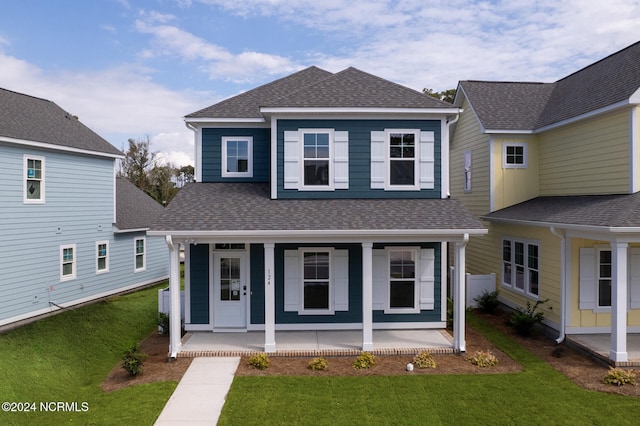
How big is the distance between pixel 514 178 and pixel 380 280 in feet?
22.8

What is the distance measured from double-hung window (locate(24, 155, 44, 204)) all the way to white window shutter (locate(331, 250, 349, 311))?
10.4 m

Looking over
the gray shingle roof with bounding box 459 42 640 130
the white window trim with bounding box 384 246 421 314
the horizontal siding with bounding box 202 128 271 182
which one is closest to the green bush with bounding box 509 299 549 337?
the white window trim with bounding box 384 246 421 314

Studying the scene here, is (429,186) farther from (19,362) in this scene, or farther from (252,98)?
(19,362)

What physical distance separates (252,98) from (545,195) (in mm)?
10573

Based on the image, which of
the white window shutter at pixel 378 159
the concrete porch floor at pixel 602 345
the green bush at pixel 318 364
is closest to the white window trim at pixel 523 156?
the white window shutter at pixel 378 159

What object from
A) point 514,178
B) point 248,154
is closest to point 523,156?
point 514,178

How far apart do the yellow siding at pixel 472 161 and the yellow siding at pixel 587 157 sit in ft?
6.18

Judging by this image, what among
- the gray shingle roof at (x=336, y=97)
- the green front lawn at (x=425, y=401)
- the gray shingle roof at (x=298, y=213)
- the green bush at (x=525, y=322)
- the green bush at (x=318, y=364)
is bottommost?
the green front lawn at (x=425, y=401)

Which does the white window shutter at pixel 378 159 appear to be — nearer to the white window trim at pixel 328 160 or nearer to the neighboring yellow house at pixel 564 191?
the white window trim at pixel 328 160

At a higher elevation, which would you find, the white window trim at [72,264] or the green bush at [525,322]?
the white window trim at [72,264]

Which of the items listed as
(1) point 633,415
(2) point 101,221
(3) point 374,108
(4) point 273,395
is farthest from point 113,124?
Answer: (1) point 633,415

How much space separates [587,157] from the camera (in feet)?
39.7

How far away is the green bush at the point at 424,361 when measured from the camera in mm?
9148

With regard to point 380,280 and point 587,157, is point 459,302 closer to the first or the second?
point 380,280
